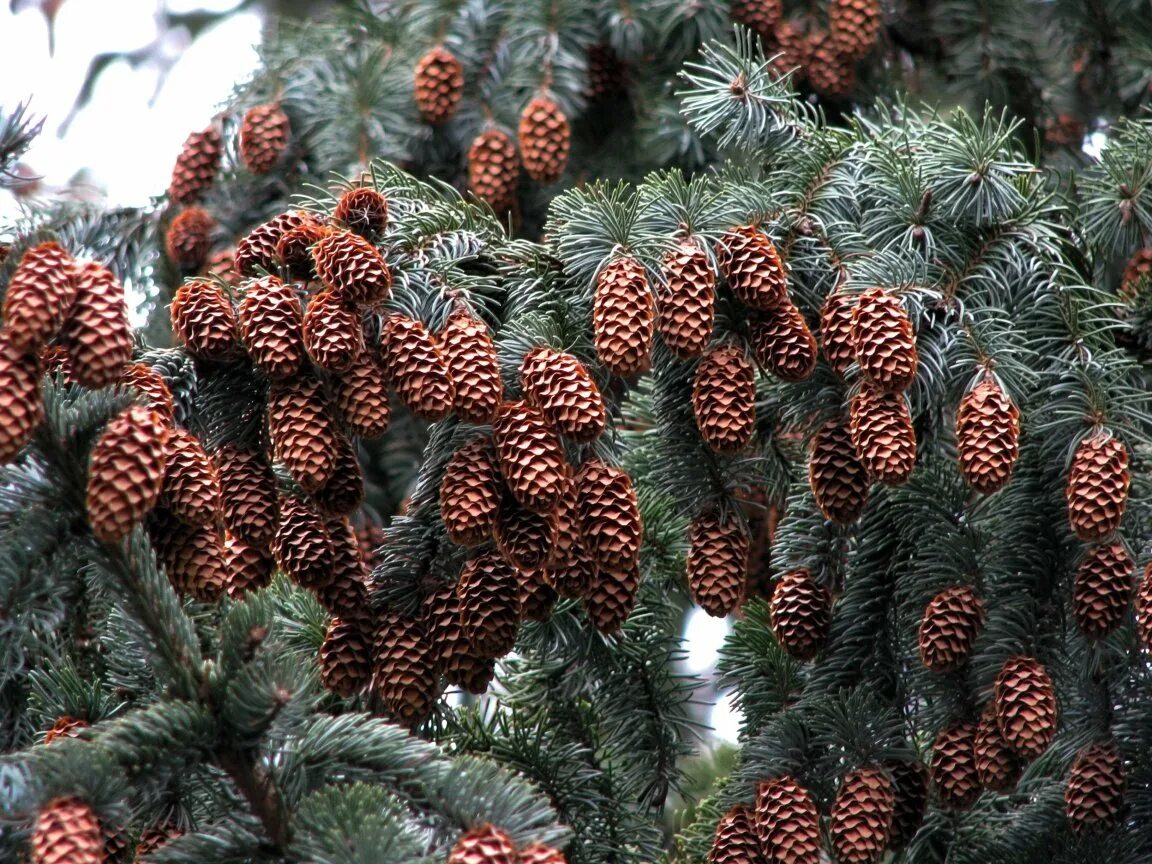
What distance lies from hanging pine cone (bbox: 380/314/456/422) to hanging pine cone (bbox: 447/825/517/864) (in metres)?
0.56

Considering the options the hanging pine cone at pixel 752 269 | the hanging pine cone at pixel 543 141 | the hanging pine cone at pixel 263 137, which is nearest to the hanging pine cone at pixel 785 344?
the hanging pine cone at pixel 752 269

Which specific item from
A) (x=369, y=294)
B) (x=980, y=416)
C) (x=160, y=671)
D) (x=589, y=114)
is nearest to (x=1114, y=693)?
(x=980, y=416)

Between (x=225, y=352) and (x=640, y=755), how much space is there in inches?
39.7

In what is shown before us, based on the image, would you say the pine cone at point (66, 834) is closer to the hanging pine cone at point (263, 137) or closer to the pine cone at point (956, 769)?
the pine cone at point (956, 769)

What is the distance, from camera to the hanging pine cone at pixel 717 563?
2.01 m

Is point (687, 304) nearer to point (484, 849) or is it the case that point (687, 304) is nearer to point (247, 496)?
point (247, 496)

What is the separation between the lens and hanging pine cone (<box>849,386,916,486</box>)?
6.04ft

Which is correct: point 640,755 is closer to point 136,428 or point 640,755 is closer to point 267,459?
point 267,459

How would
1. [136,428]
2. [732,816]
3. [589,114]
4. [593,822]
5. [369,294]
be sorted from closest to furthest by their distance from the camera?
[136,428] < [369,294] < [732,816] < [593,822] < [589,114]

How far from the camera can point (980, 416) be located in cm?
190

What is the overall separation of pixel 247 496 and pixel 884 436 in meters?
0.87

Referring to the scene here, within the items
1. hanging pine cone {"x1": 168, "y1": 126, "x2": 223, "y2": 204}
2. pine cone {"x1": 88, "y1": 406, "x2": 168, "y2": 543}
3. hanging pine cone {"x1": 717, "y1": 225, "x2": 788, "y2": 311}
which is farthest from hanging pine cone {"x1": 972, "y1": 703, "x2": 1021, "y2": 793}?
hanging pine cone {"x1": 168, "y1": 126, "x2": 223, "y2": 204}

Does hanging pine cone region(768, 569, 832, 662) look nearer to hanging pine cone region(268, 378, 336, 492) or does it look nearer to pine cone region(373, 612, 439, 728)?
pine cone region(373, 612, 439, 728)

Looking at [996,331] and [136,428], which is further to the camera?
[996,331]
